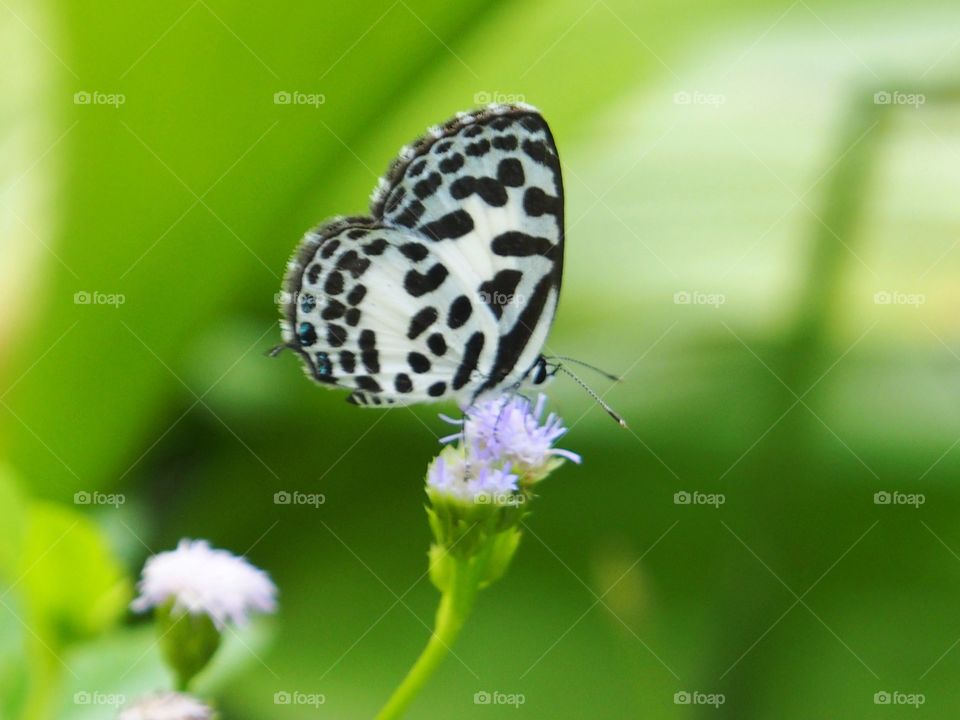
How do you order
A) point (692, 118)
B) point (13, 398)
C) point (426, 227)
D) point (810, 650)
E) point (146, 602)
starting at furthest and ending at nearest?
point (692, 118) → point (810, 650) → point (13, 398) → point (426, 227) → point (146, 602)

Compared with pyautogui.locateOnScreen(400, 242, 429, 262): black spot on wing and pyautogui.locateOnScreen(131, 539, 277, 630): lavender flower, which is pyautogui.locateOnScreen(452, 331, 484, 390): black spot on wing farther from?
pyautogui.locateOnScreen(131, 539, 277, 630): lavender flower

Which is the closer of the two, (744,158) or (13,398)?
(13,398)

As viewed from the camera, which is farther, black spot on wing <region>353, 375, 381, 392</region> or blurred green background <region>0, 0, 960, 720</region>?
blurred green background <region>0, 0, 960, 720</region>

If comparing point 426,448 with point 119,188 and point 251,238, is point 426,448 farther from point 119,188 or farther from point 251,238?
point 119,188

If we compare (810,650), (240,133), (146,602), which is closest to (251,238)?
(240,133)

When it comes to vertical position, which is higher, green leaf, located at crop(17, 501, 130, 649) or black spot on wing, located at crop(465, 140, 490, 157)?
black spot on wing, located at crop(465, 140, 490, 157)

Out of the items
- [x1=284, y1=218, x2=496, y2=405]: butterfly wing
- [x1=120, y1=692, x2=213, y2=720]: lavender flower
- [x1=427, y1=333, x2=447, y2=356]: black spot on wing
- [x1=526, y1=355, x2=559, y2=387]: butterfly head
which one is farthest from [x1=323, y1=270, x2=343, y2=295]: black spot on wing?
[x1=120, y1=692, x2=213, y2=720]: lavender flower

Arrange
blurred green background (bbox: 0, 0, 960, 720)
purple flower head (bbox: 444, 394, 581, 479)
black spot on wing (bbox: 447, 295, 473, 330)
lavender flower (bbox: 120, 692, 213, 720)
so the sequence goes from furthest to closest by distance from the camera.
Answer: blurred green background (bbox: 0, 0, 960, 720)
black spot on wing (bbox: 447, 295, 473, 330)
purple flower head (bbox: 444, 394, 581, 479)
lavender flower (bbox: 120, 692, 213, 720)
